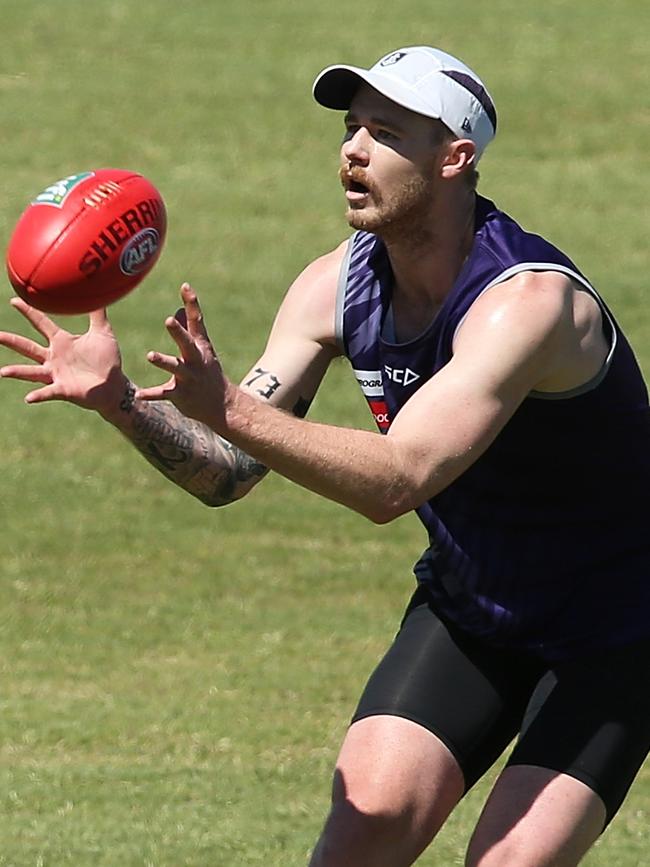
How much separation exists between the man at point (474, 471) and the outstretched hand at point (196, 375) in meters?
0.21

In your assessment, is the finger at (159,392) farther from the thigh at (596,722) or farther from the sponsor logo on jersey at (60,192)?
the thigh at (596,722)

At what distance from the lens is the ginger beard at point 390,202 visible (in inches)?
193

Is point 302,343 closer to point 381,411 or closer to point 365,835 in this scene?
point 381,411

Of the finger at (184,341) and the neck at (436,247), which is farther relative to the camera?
the neck at (436,247)

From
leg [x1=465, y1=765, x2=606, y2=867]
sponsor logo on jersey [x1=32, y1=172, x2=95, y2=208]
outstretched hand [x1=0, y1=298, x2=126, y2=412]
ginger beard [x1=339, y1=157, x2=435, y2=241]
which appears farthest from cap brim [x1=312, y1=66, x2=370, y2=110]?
leg [x1=465, y1=765, x2=606, y2=867]

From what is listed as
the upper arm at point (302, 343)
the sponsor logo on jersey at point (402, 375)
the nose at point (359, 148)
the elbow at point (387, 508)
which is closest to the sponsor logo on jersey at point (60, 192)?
the upper arm at point (302, 343)

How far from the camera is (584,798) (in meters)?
4.77

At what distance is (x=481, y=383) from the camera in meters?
4.53

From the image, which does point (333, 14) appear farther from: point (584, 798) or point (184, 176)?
point (584, 798)

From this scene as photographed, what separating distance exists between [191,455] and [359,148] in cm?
95

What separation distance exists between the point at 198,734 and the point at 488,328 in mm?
3846

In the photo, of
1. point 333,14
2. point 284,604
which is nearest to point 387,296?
point 284,604

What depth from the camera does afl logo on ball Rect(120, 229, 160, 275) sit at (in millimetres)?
5098

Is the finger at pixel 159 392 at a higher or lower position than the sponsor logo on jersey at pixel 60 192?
lower
